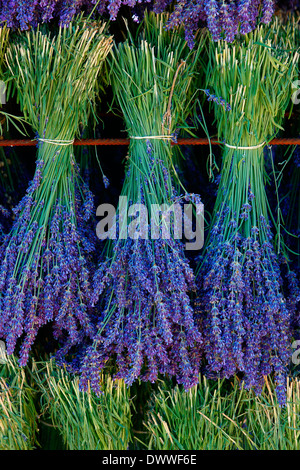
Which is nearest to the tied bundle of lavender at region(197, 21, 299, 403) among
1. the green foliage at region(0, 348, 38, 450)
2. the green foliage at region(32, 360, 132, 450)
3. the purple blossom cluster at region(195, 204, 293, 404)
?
the purple blossom cluster at region(195, 204, 293, 404)

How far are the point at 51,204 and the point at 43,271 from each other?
20 cm

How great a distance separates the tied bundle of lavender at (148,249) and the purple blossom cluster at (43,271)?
0.07 metres

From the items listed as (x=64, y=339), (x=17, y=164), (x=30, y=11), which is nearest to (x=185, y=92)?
(x=30, y=11)

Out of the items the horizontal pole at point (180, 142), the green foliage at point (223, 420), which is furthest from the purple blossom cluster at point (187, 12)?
the green foliage at point (223, 420)

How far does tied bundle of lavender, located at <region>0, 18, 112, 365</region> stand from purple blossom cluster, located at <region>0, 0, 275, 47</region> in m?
0.05

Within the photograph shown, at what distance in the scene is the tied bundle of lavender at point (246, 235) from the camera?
121 centimetres

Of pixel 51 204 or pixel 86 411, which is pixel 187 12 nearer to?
pixel 51 204

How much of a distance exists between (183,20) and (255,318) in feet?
2.77

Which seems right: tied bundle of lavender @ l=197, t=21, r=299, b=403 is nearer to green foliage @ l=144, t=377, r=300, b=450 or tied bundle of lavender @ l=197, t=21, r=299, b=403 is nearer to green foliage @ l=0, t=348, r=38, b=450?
green foliage @ l=144, t=377, r=300, b=450

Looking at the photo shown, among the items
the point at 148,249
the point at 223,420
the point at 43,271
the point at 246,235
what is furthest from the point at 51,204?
the point at 223,420

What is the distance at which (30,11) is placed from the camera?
1.25m

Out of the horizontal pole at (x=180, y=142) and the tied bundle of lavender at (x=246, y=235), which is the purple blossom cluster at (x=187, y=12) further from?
the horizontal pole at (x=180, y=142)

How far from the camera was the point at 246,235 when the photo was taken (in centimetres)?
128

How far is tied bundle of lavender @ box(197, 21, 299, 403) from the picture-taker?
3.95 feet
